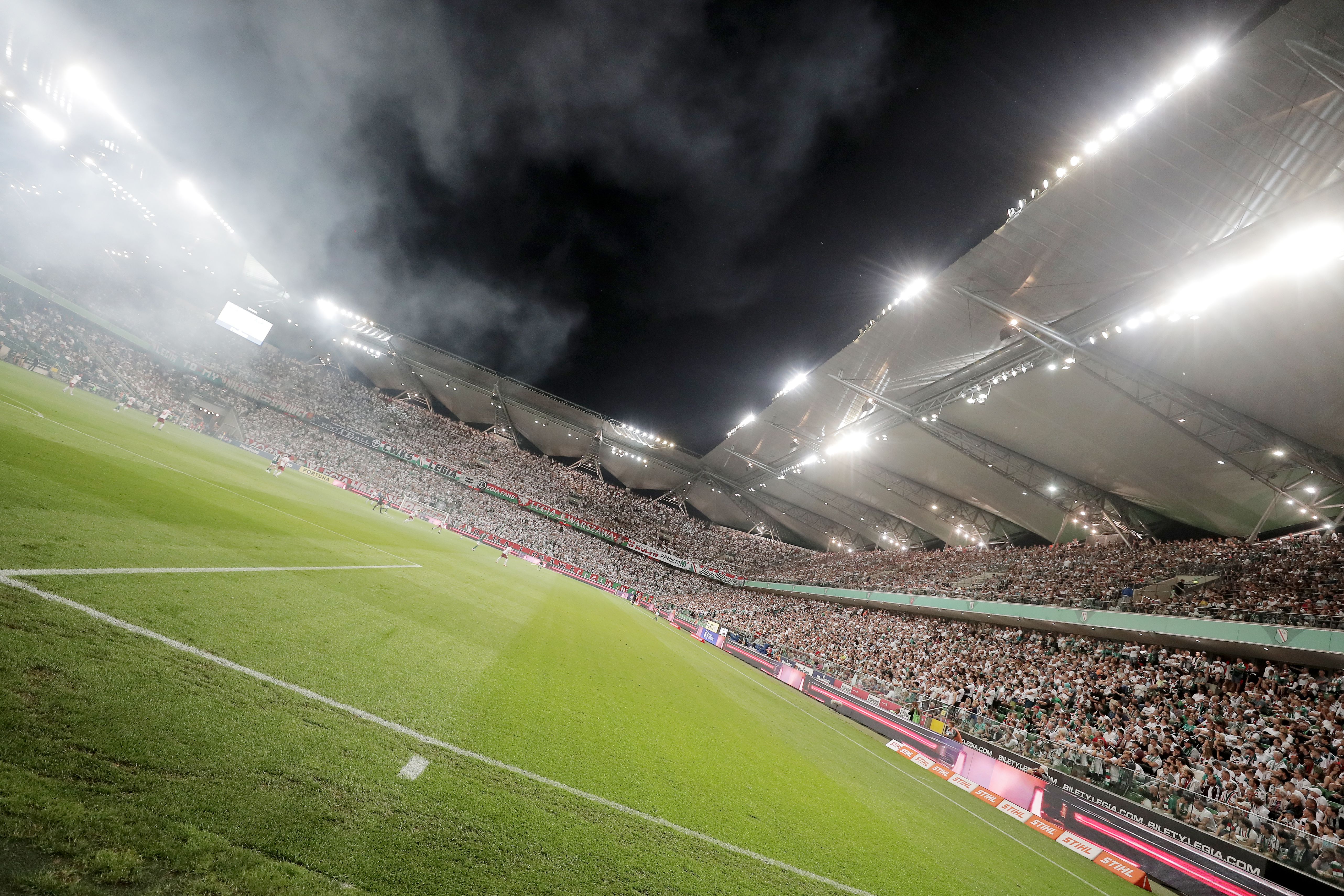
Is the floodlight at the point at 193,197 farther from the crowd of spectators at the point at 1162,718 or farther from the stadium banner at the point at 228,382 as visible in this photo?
the crowd of spectators at the point at 1162,718

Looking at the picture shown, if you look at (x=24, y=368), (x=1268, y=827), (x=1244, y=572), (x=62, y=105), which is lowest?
(x=24, y=368)

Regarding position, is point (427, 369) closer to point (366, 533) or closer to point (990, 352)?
point (366, 533)

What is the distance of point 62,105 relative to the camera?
2456 centimetres

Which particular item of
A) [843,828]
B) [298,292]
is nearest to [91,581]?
[843,828]

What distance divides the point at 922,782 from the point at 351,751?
12265 mm

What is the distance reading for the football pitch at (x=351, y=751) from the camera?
8.41 feet

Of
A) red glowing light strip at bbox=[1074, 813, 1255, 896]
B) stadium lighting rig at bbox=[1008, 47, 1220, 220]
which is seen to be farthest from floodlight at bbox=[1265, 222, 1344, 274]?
red glowing light strip at bbox=[1074, 813, 1255, 896]

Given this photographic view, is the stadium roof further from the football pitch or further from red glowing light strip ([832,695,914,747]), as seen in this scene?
the football pitch

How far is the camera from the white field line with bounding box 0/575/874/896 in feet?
14.3

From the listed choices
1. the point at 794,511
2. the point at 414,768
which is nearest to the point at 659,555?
the point at 794,511

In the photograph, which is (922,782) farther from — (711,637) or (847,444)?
(847,444)

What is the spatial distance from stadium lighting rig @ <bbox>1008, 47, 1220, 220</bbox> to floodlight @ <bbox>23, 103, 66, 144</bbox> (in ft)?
136

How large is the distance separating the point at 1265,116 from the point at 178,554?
19.7m

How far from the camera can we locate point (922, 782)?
11.7 m
